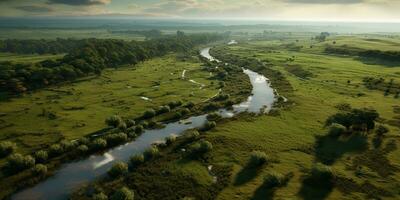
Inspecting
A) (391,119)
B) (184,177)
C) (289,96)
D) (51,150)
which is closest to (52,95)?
(51,150)

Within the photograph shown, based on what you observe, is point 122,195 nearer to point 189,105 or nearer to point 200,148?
point 200,148

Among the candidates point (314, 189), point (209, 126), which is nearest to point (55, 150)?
point (209, 126)

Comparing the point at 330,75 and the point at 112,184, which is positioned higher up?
the point at 330,75

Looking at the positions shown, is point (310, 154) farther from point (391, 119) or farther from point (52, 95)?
point (52, 95)

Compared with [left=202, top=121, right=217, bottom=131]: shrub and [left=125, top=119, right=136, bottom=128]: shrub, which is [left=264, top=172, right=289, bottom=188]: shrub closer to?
[left=202, top=121, right=217, bottom=131]: shrub

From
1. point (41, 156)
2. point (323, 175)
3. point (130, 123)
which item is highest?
point (130, 123)

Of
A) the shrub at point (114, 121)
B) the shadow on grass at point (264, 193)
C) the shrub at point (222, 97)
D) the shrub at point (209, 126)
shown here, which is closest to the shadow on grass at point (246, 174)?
the shadow on grass at point (264, 193)
